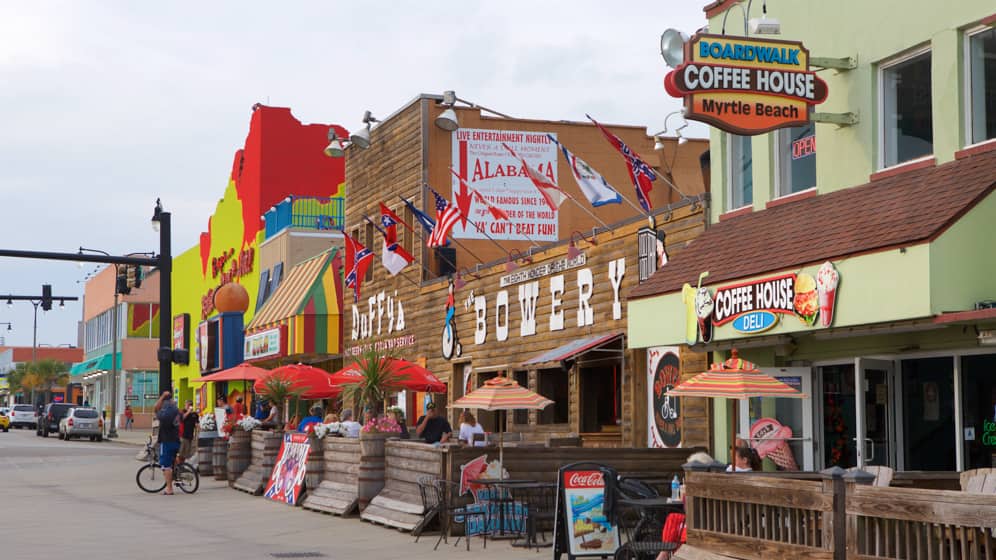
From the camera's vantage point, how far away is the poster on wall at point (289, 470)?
22.5 m

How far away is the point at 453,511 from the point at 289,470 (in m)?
7.66

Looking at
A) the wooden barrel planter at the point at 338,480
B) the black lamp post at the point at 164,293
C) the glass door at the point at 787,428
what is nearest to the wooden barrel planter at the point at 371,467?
the wooden barrel planter at the point at 338,480

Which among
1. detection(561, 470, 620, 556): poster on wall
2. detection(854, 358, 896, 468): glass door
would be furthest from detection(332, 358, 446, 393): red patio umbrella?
detection(561, 470, 620, 556): poster on wall

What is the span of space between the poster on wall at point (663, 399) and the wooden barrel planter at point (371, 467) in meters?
4.24

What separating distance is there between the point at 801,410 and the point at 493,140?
16121mm

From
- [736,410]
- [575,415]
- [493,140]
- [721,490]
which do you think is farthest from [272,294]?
[721,490]

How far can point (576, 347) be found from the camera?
22266mm

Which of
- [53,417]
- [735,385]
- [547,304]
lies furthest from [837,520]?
[53,417]

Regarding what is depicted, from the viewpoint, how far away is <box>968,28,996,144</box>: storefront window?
14.9 m

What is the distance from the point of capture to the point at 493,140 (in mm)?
32344

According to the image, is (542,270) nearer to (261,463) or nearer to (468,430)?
(468,430)

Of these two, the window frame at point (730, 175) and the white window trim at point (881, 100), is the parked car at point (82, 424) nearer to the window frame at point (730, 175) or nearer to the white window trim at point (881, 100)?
the window frame at point (730, 175)

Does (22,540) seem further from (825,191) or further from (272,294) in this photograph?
(272,294)

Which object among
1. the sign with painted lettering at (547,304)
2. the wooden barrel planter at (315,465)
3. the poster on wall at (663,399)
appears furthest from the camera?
the sign with painted lettering at (547,304)
